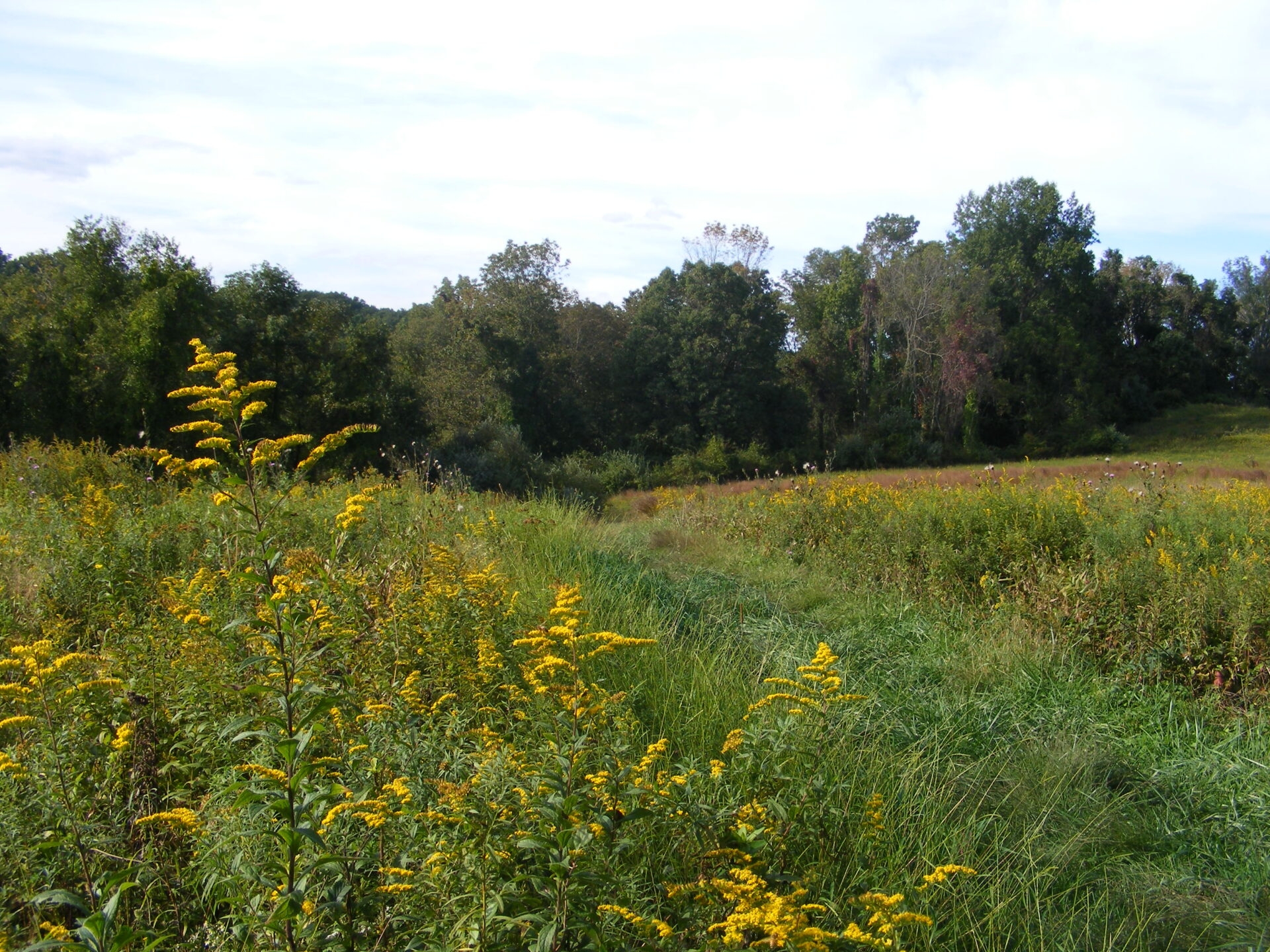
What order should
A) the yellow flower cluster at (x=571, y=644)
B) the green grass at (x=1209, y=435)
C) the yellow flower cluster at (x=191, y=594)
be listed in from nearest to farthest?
the yellow flower cluster at (x=571, y=644)
the yellow flower cluster at (x=191, y=594)
the green grass at (x=1209, y=435)

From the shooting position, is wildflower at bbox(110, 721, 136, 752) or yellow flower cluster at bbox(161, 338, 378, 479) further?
wildflower at bbox(110, 721, 136, 752)

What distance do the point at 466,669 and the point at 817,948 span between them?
1831 millimetres

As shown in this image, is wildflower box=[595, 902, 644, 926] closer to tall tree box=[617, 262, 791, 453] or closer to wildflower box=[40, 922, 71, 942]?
wildflower box=[40, 922, 71, 942]

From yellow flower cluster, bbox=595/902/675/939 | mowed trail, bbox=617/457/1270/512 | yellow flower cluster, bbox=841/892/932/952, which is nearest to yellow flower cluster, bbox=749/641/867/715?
yellow flower cluster, bbox=841/892/932/952

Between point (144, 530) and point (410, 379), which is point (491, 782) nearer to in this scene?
point (144, 530)

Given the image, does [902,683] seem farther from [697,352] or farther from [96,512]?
[697,352]

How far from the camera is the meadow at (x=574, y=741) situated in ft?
6.40

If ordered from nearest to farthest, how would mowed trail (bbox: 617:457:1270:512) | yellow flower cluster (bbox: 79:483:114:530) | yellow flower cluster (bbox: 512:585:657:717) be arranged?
yellow flower cluster (bbox: 512:585:657:717), yellow flower cluster (bbox: 79:483:114:530), mowed trail (bbox: 617:457:1270:512)

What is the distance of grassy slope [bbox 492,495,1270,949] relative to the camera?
2773 millimetres

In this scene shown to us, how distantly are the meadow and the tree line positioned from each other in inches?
530

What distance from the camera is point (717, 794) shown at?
101 inches

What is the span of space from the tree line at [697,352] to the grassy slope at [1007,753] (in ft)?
43.8

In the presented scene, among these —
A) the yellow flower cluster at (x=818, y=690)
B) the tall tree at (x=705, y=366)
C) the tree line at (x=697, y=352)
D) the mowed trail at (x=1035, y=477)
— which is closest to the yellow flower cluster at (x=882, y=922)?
the yellow flower cluster at (x=818, y=690)

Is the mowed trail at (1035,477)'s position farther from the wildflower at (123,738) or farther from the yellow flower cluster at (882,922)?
the wildflower at (123,738)
